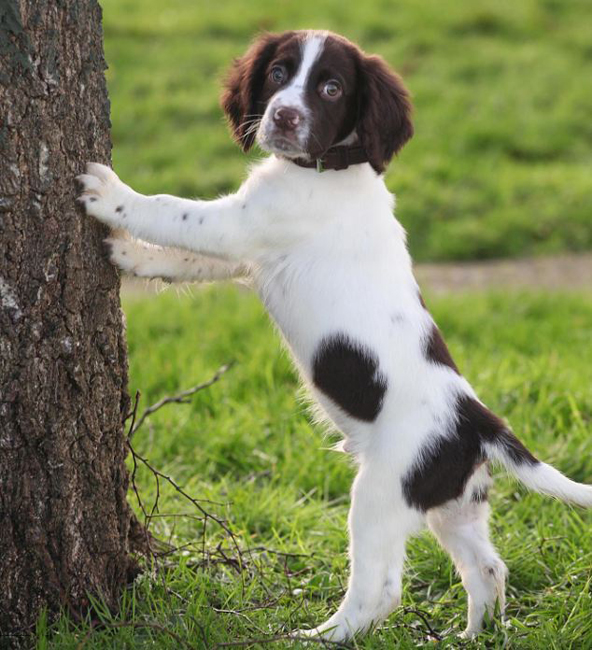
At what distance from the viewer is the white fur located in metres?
3.02

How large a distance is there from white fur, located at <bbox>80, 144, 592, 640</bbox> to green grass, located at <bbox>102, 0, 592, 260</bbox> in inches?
183

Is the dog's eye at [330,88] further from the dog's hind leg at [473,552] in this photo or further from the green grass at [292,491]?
the green grass at [292,491]

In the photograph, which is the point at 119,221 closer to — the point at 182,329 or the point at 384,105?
the point at 384,105

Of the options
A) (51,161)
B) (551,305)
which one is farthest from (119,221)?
(551,305)

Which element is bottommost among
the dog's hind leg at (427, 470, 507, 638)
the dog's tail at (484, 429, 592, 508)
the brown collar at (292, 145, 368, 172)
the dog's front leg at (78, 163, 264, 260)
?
the dog's hind leg at (427, 470, 507, 638)

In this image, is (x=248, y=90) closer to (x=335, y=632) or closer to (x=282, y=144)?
(x=282, y=144)

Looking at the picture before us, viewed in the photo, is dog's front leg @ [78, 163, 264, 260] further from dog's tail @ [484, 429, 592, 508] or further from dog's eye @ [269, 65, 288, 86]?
dog's tail @ [484, 429, 592, 508]

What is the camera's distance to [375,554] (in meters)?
3.02

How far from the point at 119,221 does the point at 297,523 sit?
1436 millimetres

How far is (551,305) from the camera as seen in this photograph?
654 cm

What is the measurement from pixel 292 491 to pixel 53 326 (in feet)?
5.12

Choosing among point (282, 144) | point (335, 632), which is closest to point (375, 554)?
point (335, 632)

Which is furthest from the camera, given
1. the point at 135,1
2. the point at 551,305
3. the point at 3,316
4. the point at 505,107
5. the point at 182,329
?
the point at 135,1

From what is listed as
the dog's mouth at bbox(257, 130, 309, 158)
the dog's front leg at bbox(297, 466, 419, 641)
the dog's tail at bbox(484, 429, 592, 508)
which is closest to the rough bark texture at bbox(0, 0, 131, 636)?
the dog's mouth at bbox(257, 130, 309, 158)
